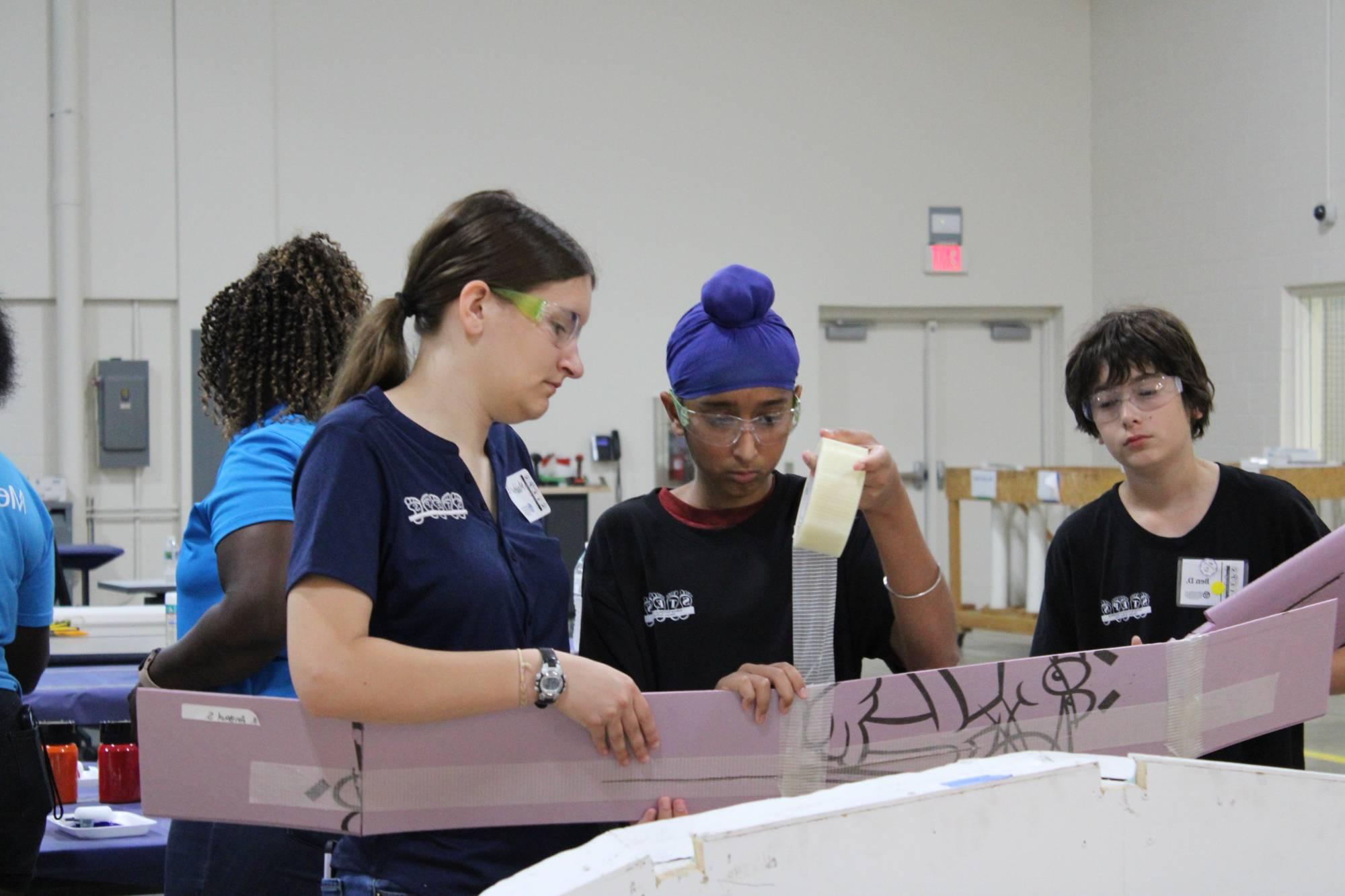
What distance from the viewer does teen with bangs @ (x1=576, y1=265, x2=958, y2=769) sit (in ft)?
5.67

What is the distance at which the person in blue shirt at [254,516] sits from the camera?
1762mm

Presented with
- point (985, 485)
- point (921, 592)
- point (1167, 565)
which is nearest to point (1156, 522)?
point (1167, 565)

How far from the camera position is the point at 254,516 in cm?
177

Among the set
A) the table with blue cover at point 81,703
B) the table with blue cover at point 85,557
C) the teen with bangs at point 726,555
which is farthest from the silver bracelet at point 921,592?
the table with blue cover at point 85,557

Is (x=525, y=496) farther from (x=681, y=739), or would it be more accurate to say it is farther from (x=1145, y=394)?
(x=1145, y=394)

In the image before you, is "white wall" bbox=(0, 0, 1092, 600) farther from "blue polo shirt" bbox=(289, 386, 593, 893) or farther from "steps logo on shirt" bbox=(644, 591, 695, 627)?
"blue polo shirt" bbox=(289, 386, 593, 893)

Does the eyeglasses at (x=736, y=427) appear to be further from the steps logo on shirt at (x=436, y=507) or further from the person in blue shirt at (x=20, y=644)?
the person in blue shirt at (x=20, y=644)

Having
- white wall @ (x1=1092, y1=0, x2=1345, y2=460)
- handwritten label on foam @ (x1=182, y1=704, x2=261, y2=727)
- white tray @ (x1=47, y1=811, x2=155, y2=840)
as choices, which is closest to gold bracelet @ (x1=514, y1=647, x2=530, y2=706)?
handwritten label on foam @ (x1=182, y1=704, x2=261, y2=727)

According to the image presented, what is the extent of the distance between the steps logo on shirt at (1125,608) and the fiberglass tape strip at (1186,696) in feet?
1.13

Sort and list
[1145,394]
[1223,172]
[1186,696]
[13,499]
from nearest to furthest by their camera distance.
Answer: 1. [1186,696]
2. [1145,394]
3. [13,499]
4. [1223,172]

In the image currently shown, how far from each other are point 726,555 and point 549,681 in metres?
0.50

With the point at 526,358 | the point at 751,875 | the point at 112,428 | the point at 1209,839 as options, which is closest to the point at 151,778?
the point at 526,358

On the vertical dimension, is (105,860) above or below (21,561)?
below

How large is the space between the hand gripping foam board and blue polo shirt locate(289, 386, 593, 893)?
0.15 feet
